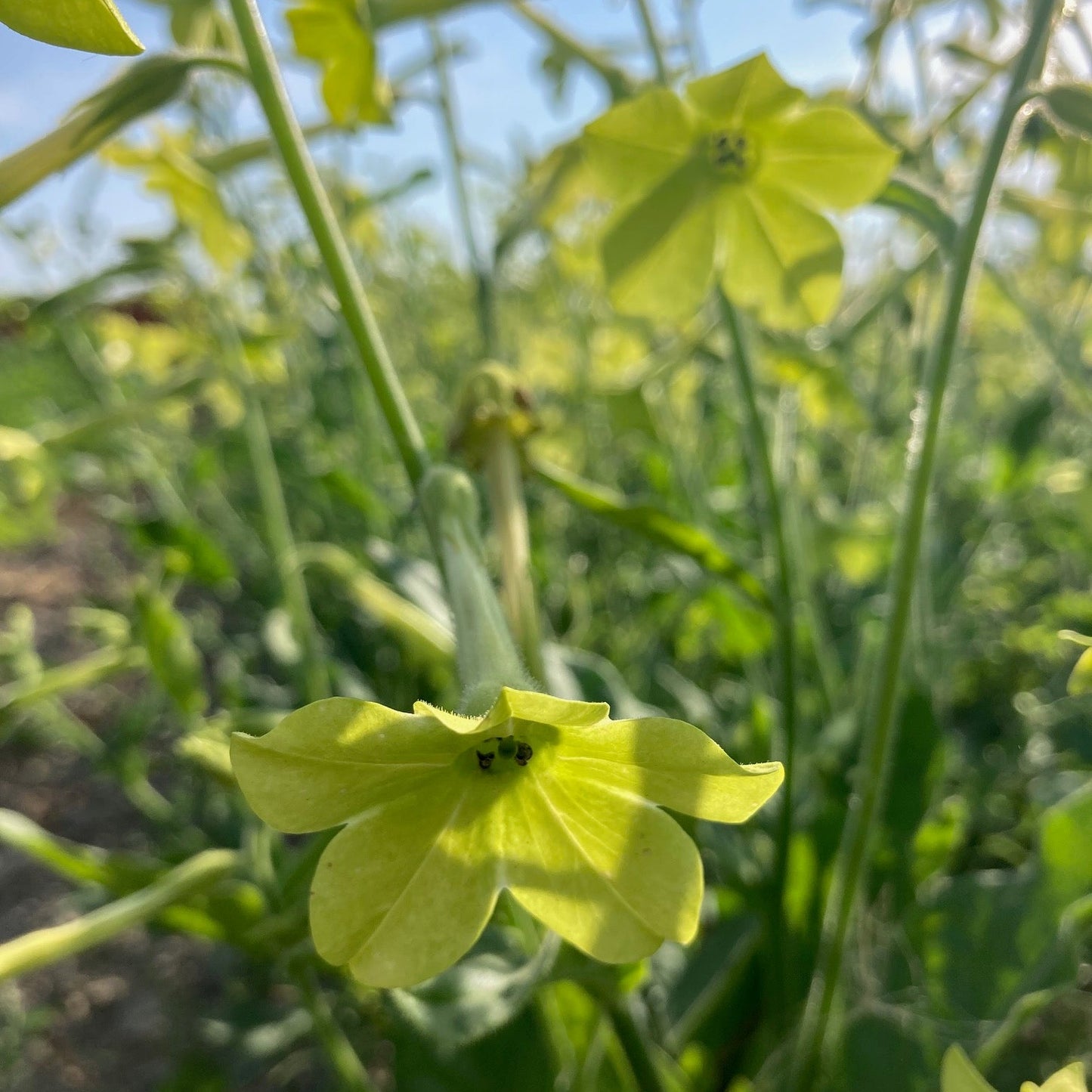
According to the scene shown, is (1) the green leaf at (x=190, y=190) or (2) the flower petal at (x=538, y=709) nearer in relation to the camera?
(2) the flower petal at (x=538, y=709)

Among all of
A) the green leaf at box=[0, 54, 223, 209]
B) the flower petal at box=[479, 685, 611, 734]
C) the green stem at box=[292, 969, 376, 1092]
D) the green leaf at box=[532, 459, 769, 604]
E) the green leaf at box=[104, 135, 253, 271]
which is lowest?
the green stem at box=[292, 969, 376, 1092]

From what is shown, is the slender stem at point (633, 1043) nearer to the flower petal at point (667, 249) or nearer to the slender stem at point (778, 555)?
the slender stem at point (778, 555)

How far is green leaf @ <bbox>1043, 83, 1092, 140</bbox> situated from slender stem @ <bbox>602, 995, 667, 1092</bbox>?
Result: 65 centimetres

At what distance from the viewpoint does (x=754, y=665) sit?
1.51 metres

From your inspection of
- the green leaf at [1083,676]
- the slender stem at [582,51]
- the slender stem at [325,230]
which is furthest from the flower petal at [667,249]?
the green leaf at [1083,676]

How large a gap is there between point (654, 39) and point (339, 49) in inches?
11.2

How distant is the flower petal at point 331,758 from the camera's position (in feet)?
1.24

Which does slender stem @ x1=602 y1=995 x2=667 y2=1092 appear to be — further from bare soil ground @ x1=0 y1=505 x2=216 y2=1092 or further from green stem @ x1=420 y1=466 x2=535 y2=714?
bare soil ground @ x1=0 y1=505 x2=216 y2=1092

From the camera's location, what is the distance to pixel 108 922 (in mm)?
604

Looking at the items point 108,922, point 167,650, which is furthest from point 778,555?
point 167,650

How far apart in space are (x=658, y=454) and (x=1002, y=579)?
2.66ft

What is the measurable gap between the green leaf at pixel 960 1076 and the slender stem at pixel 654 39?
746 mm

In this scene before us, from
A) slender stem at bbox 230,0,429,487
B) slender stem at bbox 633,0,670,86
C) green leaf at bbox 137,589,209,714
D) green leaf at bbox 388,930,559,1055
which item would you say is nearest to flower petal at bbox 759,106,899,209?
slender stem at bbox 633,0,670,86

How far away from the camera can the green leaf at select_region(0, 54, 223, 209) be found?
0.52 meters
